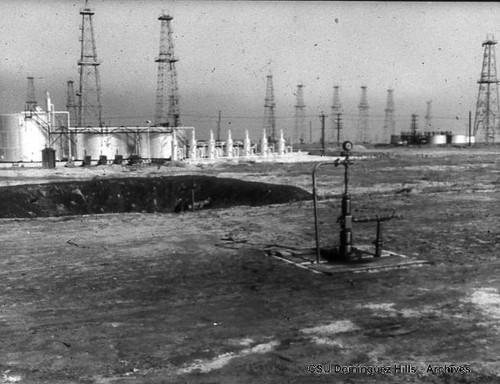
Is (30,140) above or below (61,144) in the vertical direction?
above

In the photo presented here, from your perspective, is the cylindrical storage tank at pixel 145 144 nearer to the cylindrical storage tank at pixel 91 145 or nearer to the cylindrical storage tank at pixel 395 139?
the cylindrical storage tank at pixel 91 145

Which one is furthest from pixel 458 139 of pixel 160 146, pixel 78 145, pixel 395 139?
pixel 78 145

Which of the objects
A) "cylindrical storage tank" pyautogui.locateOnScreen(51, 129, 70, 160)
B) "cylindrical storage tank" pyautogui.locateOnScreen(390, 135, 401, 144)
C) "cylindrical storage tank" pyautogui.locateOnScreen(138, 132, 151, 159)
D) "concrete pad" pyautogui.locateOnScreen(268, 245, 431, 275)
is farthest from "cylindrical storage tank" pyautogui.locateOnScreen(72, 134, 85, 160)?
"cylindrical storage tank" pyautogui.locateOnScreen(390, 135, 401, 144)

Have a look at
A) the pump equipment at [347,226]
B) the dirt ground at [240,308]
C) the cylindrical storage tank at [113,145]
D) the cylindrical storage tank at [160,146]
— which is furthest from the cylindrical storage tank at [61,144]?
the pump equipment at [347,226]

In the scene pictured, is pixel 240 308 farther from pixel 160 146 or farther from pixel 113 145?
pixel 113 145

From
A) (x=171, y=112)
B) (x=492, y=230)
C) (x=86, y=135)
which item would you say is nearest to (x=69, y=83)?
(x=171, y=112)

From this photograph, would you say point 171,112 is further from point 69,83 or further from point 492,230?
point 492,230

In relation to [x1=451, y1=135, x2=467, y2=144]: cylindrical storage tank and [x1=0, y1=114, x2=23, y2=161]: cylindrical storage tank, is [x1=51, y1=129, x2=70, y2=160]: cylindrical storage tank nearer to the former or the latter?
[x1=0, y1=114, x2=23, y2=161]: cylindrical storage tank
